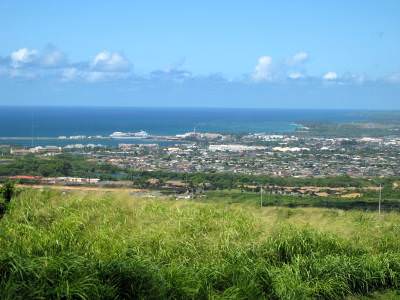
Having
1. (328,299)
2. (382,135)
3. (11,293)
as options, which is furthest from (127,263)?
(382,135)

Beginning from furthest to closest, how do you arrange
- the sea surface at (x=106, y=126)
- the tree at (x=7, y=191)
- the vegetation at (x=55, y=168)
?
1. the sea surface at (x=106, y=126)
2. the vegetation at (x=55, y=168)
3. the tree at (x=7, y=191)

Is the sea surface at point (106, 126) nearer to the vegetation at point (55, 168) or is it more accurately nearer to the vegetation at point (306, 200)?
the vegetation at point (55, 168)

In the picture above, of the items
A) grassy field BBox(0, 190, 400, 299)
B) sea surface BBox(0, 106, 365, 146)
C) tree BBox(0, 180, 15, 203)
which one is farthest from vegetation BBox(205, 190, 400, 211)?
sea surface BBox(0, 106, 365, 146)

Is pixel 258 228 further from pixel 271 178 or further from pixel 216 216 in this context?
pixel 271 178

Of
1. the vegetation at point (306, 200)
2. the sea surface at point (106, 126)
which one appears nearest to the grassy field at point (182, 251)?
the vegetation at point (306, 200)

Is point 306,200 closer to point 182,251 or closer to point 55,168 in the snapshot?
point 55,168

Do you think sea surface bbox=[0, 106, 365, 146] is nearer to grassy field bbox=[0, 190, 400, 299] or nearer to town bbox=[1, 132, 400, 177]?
town bbox=[1, 132, 400, 177]

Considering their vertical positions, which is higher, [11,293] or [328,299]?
[11,293]
